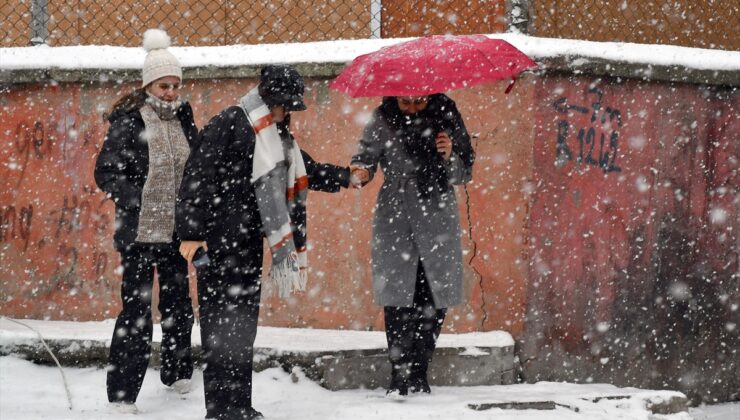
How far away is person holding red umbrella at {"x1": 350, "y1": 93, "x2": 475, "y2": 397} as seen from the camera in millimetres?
5379

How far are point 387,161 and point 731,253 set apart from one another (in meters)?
3.22

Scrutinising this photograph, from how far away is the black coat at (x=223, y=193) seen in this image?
15.5ft

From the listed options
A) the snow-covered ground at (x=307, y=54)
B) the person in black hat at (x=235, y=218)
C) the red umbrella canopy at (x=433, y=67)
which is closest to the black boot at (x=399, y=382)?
the person in black hat at (x=235, y=218)

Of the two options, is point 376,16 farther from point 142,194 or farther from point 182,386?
point 182,386

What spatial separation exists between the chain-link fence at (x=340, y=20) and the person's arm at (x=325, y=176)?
2393mm

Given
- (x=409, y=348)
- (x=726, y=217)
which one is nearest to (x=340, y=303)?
(x=409, y=348)

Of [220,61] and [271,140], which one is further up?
[220,61]

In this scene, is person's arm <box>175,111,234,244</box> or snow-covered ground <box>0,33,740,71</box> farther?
snow-covered ground <box>0,33,740,71</box>

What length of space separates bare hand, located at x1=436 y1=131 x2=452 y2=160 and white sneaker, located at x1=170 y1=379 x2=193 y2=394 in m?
1.89

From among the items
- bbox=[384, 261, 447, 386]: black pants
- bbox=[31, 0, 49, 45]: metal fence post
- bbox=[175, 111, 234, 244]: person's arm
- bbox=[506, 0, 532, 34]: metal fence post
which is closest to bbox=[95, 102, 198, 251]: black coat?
bbox=[175, 111, 234, 244]: person's arm

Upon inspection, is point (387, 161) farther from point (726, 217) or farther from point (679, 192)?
point (726, 217)

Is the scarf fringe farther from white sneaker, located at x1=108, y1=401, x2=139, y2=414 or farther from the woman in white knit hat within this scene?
white sneaker, located at x1=108, y1=401, x2=139, y2=414

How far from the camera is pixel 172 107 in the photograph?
525 centimetres

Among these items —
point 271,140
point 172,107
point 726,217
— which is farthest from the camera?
point 726,217
